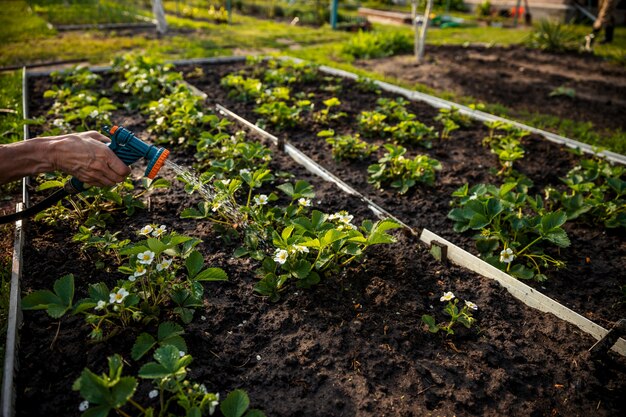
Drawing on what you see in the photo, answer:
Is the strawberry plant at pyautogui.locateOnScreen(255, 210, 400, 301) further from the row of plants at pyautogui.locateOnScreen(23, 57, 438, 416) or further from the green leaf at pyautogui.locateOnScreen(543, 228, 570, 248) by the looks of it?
the green leaf at pyautogui.locateOnScreen(543, 228, 570, 248)

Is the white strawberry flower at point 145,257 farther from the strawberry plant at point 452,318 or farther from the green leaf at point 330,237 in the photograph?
the strawberry plant at point 452,318

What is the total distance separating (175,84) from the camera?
14.8ft

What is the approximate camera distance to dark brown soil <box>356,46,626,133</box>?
4.97 m

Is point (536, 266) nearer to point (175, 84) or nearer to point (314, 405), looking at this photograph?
point (314, 405)

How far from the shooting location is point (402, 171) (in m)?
3.09

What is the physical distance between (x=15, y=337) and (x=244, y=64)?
4.88 metres

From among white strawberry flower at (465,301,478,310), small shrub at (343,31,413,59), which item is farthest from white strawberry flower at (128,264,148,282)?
small shrub at (343,31,413,59)

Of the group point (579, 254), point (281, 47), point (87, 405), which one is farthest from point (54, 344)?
point (281, 47)

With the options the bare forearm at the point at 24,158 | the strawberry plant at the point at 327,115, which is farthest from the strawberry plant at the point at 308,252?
the strawberry plant at the point at 327,115

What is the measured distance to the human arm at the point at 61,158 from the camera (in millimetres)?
1724

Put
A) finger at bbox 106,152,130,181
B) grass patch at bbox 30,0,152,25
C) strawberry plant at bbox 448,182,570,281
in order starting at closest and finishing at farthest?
finger at bbox 106,152,130,181
strawberry plant at bbox 448,182,570,281
grass patch at bbox 30,0,152,25

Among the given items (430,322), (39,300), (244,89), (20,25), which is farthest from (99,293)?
(20,25)

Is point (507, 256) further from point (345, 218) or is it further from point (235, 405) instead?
point (235, 405)

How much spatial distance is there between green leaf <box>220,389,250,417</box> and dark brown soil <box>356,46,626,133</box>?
4553 mm
